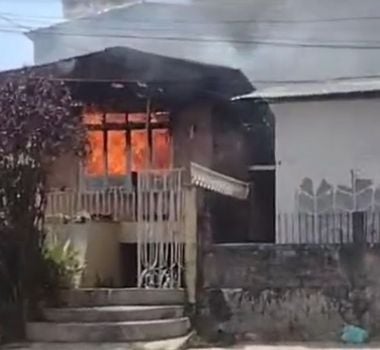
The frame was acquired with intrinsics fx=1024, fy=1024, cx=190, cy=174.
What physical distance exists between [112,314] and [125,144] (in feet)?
22.6

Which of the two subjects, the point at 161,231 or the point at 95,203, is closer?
the point at 161,231

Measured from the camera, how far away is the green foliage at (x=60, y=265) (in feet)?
50.8

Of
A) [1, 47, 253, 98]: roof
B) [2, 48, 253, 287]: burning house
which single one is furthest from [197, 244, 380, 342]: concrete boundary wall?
[1, 47, 253, 98]: roof

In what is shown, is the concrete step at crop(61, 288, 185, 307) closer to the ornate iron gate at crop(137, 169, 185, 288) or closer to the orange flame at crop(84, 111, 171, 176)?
the ornate iron gate at crop(137, 169, 185, 288)

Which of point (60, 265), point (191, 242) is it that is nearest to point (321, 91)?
point (191, 242)

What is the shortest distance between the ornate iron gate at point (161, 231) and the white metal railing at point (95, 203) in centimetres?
57

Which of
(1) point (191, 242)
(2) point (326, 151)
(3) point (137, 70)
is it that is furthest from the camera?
(3) point (137, 70)

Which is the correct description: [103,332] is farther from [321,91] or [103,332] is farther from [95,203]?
[321,91]

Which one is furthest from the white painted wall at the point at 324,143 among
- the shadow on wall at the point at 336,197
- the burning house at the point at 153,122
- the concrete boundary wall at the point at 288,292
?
the concrete boundary wall at the point at 288,292

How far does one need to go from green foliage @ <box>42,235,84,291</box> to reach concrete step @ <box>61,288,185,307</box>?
0.25 meters

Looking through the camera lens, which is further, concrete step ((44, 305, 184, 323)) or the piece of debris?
concrete step ((44, 305, 184, 323))

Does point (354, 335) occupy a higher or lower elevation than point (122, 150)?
lower

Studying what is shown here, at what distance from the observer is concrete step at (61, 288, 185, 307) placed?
15359 mm

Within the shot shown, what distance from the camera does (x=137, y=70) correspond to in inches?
814
